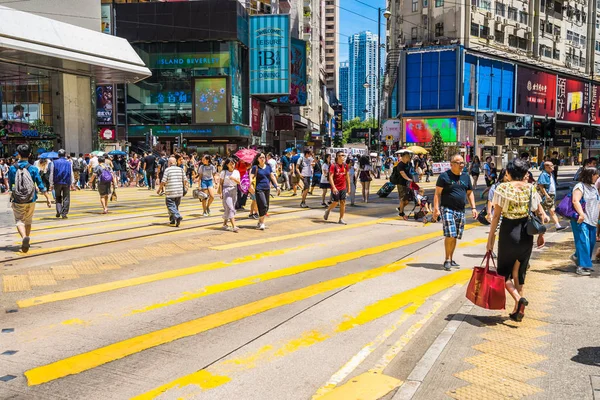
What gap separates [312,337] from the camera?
231 inches

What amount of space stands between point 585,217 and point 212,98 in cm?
4894

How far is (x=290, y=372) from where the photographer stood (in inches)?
194

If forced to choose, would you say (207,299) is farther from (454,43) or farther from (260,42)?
(454,43)

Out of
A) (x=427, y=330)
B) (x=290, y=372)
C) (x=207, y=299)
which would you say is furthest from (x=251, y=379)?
(x=207, y=299)

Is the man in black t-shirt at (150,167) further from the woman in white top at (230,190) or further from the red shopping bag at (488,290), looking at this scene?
the red shopping bag at (488,290)

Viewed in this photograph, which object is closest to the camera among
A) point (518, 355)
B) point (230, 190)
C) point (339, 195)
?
point (518, 355)

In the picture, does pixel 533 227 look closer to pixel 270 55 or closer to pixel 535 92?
pixel 270 55

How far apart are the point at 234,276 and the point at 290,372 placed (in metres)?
3.84

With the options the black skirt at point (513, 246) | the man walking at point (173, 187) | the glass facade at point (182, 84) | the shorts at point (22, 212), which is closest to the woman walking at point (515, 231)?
the black skirt at point (513, 246)

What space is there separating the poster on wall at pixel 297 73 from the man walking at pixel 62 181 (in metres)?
56.0

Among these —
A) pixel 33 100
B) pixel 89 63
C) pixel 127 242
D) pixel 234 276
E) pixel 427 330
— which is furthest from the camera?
pixel 33 100

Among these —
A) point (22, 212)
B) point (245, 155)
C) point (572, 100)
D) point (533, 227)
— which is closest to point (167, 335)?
point (533, 227)

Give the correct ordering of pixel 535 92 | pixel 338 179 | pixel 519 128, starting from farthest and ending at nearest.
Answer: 1. pixel 535 92
2. pixel 519 128
3. pixel 338 179

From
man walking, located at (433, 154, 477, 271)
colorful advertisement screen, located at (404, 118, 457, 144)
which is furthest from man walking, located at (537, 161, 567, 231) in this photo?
colorful advertisement screen, located at (404, 118, 457, 144)
